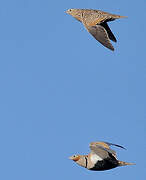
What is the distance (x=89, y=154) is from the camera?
15.4 m

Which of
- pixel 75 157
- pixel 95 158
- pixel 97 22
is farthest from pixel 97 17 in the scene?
pixel 95 158

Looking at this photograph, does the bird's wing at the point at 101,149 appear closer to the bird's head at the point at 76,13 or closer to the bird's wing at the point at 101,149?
the bird's wing at the point at 101,149

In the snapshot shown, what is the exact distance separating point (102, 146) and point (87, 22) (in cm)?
532

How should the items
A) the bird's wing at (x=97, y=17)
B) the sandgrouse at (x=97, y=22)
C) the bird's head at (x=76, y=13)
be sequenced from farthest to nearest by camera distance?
the bird's head at (x=76, y=13), the bird's wing at (x=97, y=17), the sandgrouse at (x=97, y=22)

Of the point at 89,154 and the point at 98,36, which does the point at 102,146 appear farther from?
the point at 98,36

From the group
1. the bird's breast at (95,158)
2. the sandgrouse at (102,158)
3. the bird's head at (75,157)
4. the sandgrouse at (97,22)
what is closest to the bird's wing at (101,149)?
the sandgrouse at (102,158)

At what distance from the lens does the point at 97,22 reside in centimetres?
1844

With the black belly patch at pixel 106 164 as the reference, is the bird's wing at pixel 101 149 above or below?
above

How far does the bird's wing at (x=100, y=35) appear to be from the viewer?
1627cm

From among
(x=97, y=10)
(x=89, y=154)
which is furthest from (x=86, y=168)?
(x=97, y=10)

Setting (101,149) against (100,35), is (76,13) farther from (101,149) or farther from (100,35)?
(101,149)

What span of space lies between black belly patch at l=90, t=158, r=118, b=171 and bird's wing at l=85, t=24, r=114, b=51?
3.29 m

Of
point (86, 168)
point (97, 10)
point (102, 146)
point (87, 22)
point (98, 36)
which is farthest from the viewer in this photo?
point (97, 10)

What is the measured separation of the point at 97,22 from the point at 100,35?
1850mm
